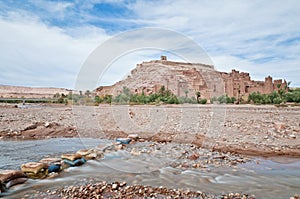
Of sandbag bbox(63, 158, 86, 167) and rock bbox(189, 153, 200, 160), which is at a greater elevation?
rock bbox(189, 153, 200, 160)

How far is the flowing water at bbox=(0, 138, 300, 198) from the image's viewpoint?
4785mm

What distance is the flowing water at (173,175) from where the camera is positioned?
4.79 meters

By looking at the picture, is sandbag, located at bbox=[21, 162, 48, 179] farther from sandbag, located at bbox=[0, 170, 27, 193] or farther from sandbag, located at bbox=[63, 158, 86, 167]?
sandbag, located at bbox=[63, 158, 86, 167]

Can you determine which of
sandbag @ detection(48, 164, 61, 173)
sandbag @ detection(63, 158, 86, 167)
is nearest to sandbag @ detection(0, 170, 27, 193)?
sandbag @ detection(48, 164, 61, 173)

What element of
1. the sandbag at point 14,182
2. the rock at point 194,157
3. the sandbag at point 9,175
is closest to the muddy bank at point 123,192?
the sandbag at point 14,182

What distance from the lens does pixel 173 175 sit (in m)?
5.54

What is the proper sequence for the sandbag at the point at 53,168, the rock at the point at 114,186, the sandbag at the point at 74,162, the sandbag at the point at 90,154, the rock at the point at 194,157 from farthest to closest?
the sandbag at the point at 90,154
the rock at the point at 194,157
the sandbag at the point at 74,162
the sandbag at the point at 53,168
the rock at the point at 114,186

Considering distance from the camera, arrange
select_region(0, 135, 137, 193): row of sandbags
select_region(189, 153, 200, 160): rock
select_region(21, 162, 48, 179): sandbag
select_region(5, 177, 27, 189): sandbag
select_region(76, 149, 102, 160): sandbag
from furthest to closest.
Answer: select_region(76, 149, 102, 160): sandbag, select_region(189, 153, 200, 160): rock, select_region(21, 162, 48, 179): sandbag, select_region(0, 135, 137, 193): row of sandbags, select_region(5, 177, 27, 189): sandbag

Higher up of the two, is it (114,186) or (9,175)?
(9,175)

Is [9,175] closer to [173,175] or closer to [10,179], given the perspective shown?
[10,179]

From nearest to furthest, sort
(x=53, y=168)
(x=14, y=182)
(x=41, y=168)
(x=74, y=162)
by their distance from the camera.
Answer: (x=14, y=182)
(x=41, y=168)
(x=53, y=168)
(x=74, y=162)

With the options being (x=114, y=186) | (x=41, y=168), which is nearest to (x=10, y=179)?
(x=41, y=168)

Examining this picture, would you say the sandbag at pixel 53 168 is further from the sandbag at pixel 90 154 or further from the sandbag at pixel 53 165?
the sandbag at pixel 90 154

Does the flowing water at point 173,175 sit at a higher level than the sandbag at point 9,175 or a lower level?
lower
